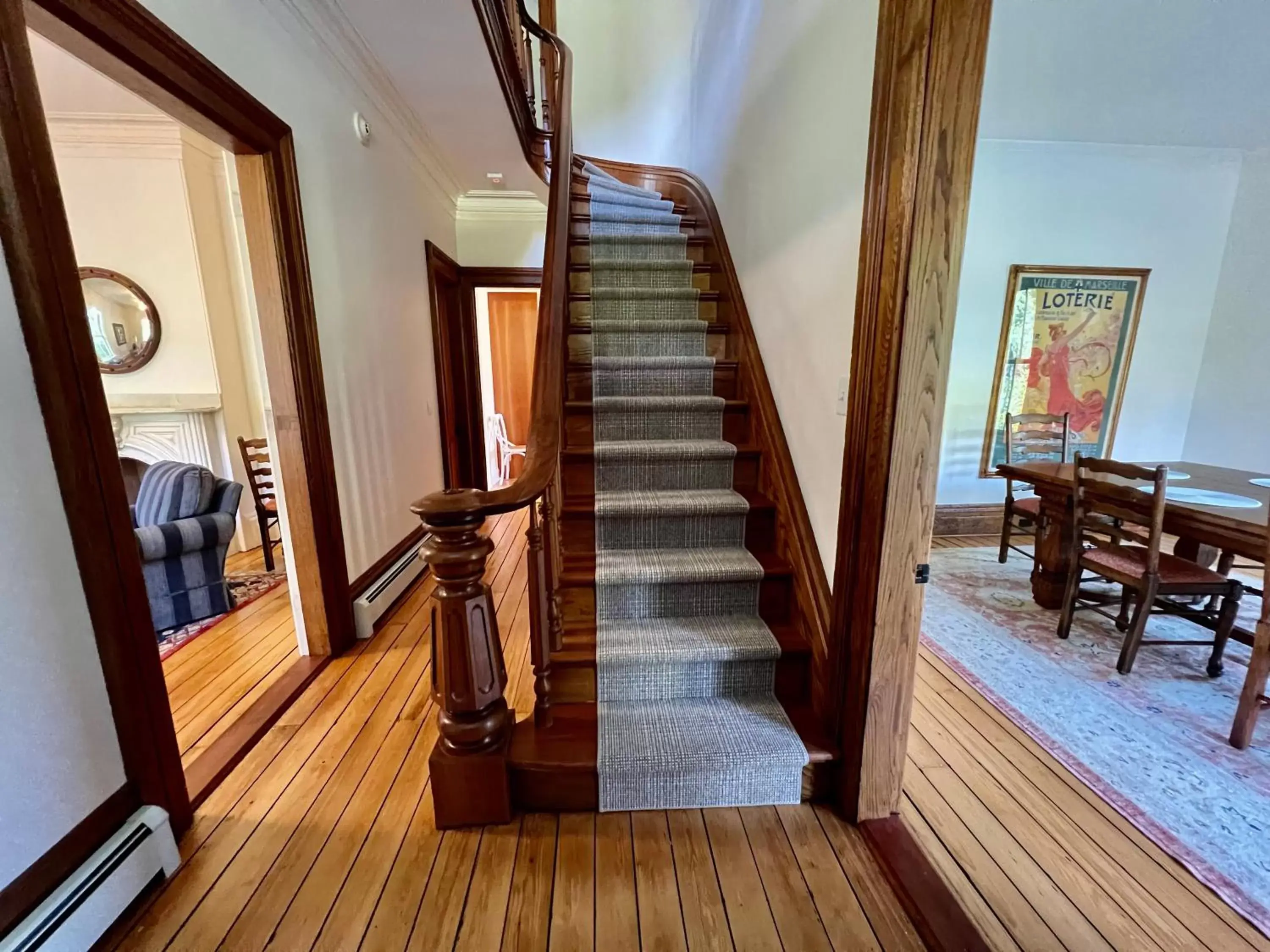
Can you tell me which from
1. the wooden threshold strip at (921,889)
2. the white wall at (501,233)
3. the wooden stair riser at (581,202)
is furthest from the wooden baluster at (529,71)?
the wooden threshold strip at (921,889)

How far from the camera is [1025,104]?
3.00 metres

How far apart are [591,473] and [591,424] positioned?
27cm

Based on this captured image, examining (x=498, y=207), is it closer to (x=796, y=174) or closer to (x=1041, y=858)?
(x=796, y=174)

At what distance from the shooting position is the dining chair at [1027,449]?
3.33 metres

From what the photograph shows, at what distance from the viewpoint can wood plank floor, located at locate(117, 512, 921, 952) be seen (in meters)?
1.12

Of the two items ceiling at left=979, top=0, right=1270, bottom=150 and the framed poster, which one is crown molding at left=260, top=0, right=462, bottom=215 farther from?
the framed poster

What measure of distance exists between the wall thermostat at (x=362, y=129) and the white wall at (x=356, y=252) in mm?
30

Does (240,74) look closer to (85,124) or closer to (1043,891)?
(85,124)

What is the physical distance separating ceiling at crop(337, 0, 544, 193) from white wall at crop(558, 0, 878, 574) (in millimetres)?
1203

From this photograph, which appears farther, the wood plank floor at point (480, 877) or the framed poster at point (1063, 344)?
the framed poster at point (1063, 344)

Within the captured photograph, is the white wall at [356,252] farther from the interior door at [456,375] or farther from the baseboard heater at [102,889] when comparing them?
the baseboard heater at [102,889]

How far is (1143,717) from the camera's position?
1881 millimetres

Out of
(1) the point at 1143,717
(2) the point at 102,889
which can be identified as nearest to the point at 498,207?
(2) the point at 102,889

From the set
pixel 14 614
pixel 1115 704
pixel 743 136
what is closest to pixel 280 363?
pixel 14 614
